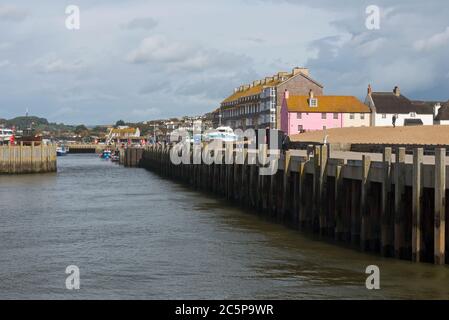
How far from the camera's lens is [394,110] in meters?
105

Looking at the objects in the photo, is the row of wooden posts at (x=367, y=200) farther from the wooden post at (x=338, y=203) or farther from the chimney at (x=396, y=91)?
the chimney at (x=396, y=91)

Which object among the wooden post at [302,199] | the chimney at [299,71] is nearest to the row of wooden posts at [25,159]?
the chimney at [299,71]

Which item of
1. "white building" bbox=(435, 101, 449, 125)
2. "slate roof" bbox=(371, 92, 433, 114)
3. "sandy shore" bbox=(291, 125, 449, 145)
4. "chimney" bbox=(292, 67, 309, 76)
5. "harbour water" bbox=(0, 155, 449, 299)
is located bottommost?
"harbour water" bbox=(0, 155, 449, 299)

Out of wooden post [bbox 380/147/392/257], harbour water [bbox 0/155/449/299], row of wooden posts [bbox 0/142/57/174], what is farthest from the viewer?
row of wooden posts [bbox 0/142/57/174]

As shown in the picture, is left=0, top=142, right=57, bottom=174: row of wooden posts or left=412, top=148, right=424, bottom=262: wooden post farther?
left=0, top=142, right=57, bottom=174: row of wooden posts

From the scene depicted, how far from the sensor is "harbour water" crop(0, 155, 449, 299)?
20.4 m

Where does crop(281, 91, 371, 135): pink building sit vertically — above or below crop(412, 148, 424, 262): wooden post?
above

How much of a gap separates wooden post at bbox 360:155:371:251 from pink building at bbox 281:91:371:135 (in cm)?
8063

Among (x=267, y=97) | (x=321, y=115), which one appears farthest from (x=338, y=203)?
(x=267, y=97)

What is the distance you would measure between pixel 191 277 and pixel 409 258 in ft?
22.7

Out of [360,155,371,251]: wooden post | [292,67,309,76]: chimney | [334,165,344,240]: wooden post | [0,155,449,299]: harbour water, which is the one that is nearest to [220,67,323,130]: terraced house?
[292,67,309,76]: chimney

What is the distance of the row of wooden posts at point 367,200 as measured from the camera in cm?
2131

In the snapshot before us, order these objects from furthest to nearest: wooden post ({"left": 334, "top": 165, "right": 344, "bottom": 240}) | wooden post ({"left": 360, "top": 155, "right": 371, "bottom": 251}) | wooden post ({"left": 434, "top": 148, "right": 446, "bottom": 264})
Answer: wooden post ({"left": 334, "top": 165, "right": 344, "bottom": 240}) < wooden post ({"left": 360, "top": 155, "right": 371, "bottom": 251}) < wooden post ({"left": 434, "top": 148, "right": 446, "bottom": 264})

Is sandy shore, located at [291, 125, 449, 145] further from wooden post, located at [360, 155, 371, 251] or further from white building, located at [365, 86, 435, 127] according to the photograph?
white building, located at [365, 86, 435, 127]
